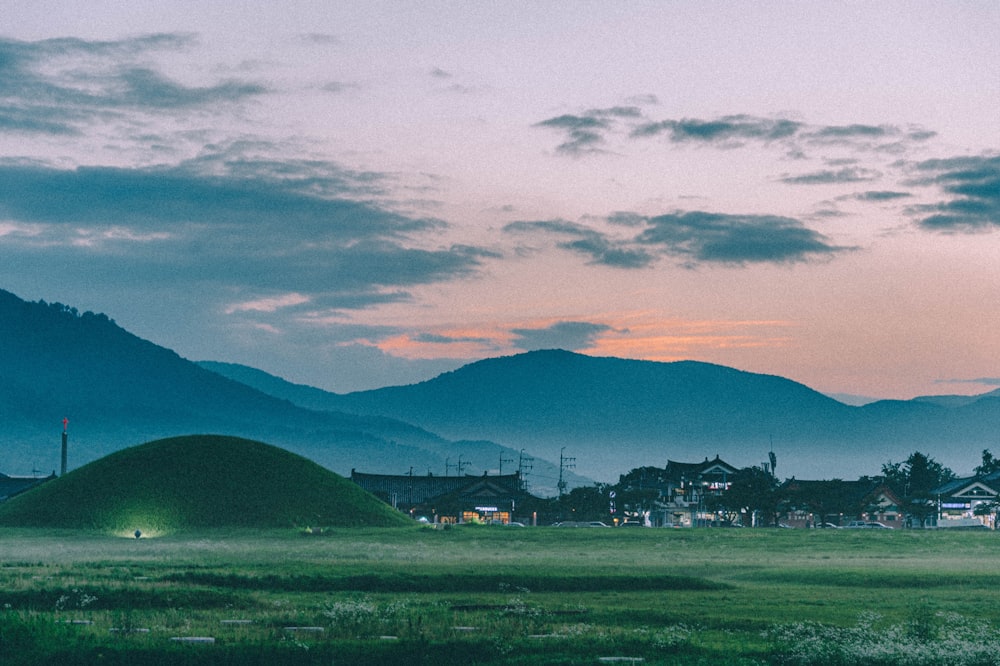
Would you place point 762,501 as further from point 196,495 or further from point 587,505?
point 196,495

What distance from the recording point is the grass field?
3734 centimetres

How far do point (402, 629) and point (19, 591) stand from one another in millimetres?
20671

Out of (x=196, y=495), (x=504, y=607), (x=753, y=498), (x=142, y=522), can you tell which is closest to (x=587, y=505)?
(x=753, y=498)

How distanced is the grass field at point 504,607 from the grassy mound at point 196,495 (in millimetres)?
53458

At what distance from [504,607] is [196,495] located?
11383cm

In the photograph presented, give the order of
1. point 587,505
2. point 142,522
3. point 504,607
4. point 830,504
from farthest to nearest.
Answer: point 587,505 < point 830,504 < point 142,522 < point 504,607

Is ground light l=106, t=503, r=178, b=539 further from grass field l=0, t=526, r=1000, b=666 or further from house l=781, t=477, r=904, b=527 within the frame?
house l=781, t=477, r=904, b=527

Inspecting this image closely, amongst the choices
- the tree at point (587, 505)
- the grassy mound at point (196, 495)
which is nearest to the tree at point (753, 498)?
the tree at point (587, 505)

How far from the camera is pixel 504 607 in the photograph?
2010 inches

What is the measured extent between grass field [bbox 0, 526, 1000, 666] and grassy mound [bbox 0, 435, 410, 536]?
53458mm

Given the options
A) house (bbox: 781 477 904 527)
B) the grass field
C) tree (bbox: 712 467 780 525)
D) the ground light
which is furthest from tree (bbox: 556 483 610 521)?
the grass field

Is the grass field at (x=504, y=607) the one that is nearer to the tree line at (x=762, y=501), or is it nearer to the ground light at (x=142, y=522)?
the ground light at (x=142, y=522)

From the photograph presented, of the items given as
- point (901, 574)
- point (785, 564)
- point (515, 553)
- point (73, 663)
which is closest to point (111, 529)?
point (515, 553)

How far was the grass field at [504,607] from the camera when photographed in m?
37.3
